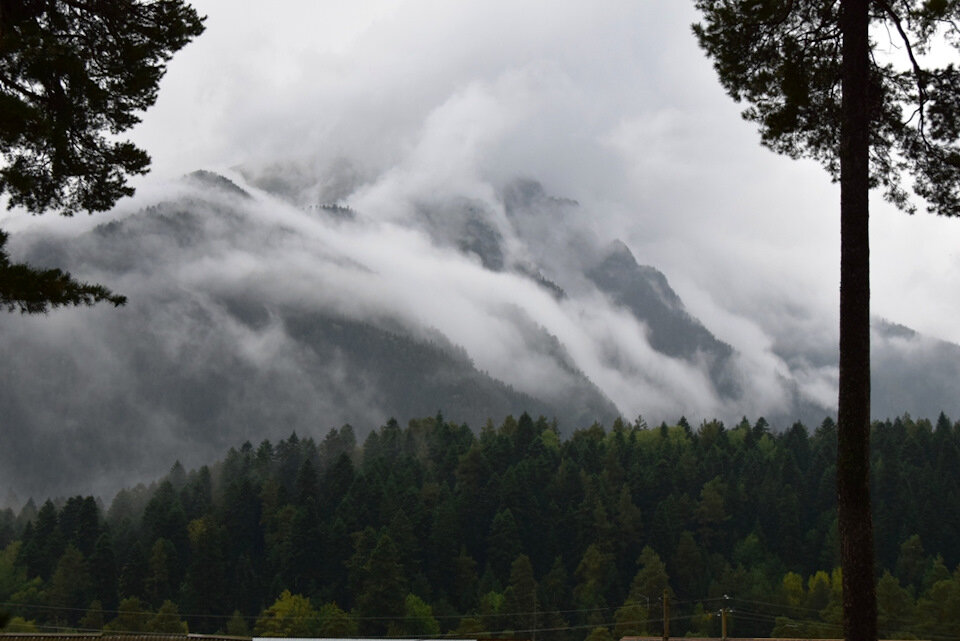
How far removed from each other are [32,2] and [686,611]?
345 ft

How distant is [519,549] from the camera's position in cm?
12000

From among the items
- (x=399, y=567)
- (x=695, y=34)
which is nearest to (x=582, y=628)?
(x=399, y=567)

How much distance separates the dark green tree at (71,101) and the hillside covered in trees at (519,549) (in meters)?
88.3

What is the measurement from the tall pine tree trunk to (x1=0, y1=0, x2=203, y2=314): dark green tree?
34.0 ft

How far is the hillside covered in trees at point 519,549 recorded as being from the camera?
343 feet

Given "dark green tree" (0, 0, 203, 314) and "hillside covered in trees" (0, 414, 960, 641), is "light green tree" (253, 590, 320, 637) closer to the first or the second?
"hillside covered in trees" (0, 414, 960, 641)

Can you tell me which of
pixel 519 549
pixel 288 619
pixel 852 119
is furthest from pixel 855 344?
pixel 519 549

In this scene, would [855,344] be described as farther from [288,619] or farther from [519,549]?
[519,549]

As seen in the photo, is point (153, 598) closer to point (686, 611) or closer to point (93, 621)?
point (93, 621)

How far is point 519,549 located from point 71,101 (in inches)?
4316

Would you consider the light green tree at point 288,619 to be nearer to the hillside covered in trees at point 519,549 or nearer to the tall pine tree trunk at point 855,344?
the hillside covered in trees at point 519,549

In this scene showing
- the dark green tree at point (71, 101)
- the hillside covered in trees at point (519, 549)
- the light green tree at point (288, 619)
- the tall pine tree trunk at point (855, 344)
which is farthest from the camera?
the hillside covered in trees at point (519, 549)

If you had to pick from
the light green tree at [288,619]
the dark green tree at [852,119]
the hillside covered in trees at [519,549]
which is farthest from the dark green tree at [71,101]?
the light green tree at [288,619]

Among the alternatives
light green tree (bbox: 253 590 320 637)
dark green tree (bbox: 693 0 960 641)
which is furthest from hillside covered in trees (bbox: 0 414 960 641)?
dark green tree (bbox: 693 0 960 641)
